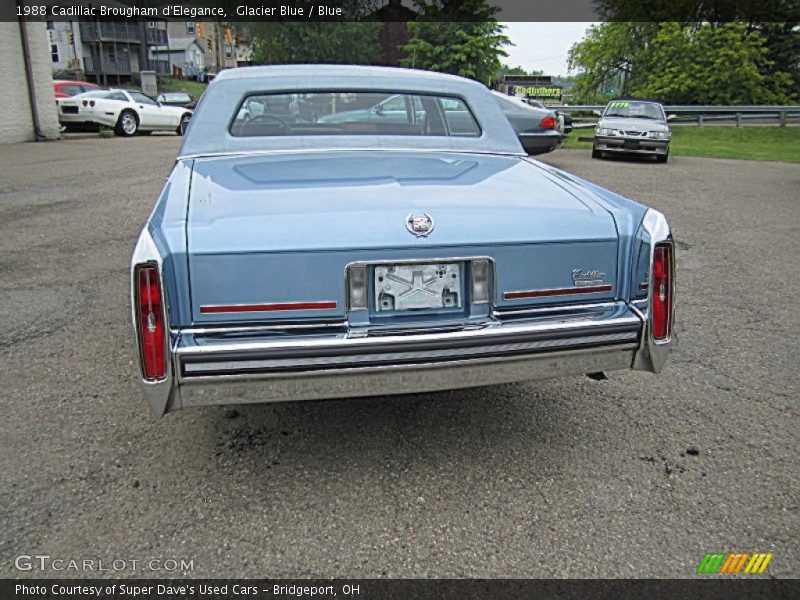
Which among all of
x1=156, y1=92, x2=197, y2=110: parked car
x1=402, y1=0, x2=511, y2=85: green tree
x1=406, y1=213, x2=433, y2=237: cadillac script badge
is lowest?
x1=406, y1=213, x2=433, y2=237: cadillac script badge

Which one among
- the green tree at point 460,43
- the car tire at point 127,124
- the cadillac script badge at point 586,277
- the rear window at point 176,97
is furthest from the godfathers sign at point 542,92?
the cadillac script badge at point 586,277

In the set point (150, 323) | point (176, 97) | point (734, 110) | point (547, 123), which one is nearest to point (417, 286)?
point (150, 323)

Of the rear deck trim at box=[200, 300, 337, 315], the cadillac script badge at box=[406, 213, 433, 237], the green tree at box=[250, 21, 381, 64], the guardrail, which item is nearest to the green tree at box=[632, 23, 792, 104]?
the guardrail

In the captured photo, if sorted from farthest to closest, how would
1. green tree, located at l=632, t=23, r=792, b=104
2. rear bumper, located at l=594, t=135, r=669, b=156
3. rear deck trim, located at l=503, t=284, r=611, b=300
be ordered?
green tree, located at l=632, t=23, r=792, b=104, rear bumper, located at l=594, t=135, r=669, b=156, rear deck trim, located at l=503, t=284, r=611, b=300

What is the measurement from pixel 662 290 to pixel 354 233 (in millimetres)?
1294

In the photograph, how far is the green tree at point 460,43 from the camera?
135ft

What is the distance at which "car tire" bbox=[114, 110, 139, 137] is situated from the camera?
20.5 meters

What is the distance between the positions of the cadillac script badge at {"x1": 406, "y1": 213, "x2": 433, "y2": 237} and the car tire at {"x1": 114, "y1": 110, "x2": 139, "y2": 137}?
67.1 ft

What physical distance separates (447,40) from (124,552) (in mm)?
42956

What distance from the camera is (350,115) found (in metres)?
3.96

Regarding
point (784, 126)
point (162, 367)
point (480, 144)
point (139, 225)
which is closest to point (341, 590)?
point (162, 367)

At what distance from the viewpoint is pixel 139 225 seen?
7.79m
